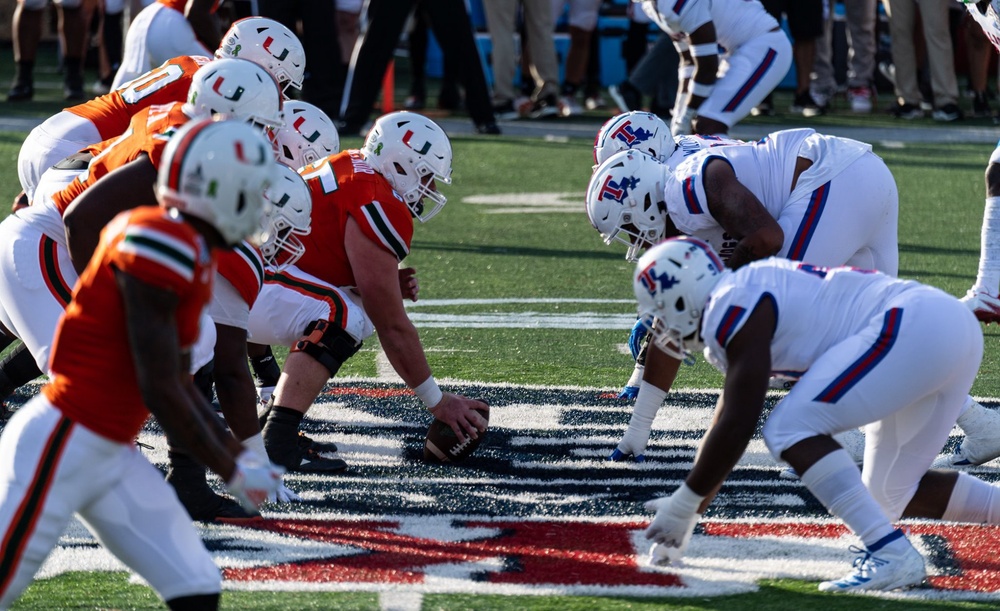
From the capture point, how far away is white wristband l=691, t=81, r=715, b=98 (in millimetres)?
8383

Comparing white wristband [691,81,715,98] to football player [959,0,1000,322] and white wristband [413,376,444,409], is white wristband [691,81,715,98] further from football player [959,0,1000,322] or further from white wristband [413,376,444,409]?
white wristband [413,376,444,409]

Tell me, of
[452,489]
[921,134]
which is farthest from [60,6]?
[452,489]

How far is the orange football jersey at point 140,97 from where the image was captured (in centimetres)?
557

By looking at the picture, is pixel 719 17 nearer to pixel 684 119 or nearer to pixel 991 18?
pixel 684 119

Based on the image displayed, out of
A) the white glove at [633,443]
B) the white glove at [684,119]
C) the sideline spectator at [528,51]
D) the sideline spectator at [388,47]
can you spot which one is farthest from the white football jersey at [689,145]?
the sideline spectator at [528,51]

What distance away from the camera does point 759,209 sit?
4859mm

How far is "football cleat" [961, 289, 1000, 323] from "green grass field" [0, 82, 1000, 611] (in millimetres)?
208

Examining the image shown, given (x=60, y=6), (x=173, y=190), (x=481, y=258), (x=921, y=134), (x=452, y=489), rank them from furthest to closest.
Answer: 1. (x=60, y=6)
2. (x=921, y=134)
3. (x=481, y=258)
4. (x=452, y=489)
5. (x=173, y=190)

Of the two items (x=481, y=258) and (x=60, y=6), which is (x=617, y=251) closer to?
(x=481, y=258)

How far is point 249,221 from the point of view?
3.16 m

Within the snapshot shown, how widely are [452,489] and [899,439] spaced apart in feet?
4.88

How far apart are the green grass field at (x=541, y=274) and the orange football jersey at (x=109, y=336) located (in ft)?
2.39

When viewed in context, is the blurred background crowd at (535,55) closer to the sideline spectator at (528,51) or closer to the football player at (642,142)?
the sideline spectator at (528,51)

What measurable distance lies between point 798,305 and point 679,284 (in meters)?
0.33
